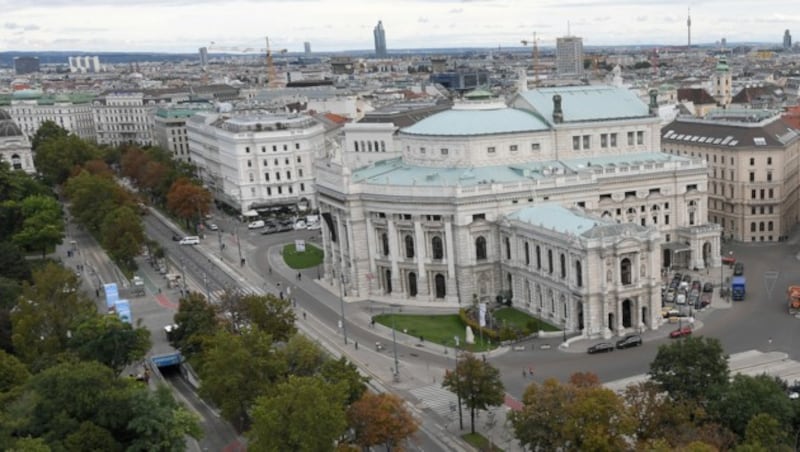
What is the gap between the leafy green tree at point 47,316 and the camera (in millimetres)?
89312

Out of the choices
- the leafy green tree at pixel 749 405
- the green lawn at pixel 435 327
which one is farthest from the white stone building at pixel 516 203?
the leafy green tree at pixel 749 405

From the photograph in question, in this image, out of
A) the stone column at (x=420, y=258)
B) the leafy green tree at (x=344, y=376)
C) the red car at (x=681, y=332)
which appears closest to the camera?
the leafy green tree at (x=344, y=376)

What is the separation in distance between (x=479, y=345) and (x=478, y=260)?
802 inches

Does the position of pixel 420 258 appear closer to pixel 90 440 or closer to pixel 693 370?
pixel 693 370

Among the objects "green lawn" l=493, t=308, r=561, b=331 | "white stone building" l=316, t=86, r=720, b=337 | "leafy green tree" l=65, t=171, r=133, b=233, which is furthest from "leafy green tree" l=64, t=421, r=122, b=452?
"leafy green tree" l=65, t=171, r=133, b=233

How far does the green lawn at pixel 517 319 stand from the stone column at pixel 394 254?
621 inches

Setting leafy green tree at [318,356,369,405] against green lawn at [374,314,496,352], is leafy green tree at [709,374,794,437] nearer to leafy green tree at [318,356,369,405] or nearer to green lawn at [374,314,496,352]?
leafy green tree at [318,356,369,405]

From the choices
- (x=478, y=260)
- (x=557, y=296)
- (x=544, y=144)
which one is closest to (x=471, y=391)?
(x=557, y=296)

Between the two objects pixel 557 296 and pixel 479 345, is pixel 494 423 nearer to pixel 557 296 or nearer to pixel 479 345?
pixel 479 345

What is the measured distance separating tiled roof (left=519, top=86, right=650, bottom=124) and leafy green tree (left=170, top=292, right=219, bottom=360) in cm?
6212

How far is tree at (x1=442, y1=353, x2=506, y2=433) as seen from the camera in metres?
72.4

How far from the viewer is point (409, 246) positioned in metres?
120

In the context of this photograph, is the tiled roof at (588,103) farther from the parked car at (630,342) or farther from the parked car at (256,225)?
the parked car at (256,225)

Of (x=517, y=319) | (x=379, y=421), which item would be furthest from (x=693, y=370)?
(x=517, y=319)
